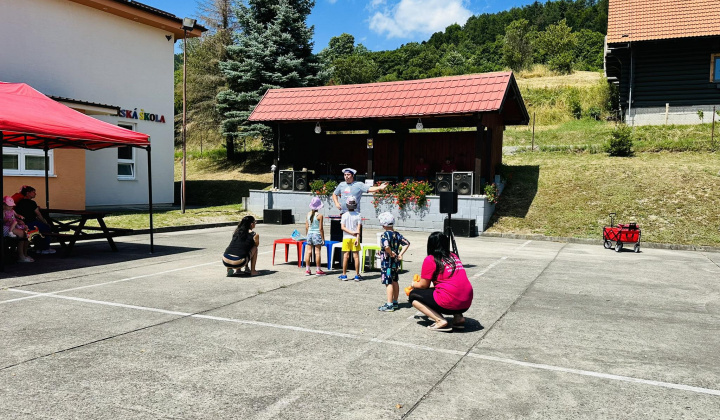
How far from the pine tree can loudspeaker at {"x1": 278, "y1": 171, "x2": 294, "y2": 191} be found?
9241 mm

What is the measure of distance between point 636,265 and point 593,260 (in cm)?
93

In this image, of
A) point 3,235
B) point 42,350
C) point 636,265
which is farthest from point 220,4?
point 42,350

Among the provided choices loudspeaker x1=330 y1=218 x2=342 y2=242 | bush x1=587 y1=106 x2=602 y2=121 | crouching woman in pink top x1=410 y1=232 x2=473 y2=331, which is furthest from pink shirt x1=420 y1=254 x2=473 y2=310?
bush x1=587 y1=106 x2=602 y2=121

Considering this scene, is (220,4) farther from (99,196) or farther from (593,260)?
(593,260)

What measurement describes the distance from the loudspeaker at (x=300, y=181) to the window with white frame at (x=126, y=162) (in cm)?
699

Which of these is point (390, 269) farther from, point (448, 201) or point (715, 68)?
point (715, 68)

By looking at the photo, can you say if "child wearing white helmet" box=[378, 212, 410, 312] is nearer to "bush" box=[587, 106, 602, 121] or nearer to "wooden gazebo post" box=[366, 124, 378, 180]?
"wooden gazebo post" box=[366, 124, 378, 180]

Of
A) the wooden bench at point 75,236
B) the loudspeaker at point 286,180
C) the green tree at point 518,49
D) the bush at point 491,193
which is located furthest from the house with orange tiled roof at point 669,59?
the green tree at point 518,49

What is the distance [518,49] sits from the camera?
68.1m

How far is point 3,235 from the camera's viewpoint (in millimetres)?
9711

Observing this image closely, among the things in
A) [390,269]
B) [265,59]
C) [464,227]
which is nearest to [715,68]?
[464,227]

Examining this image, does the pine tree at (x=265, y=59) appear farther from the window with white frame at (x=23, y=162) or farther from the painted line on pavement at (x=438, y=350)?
the painted line on pavement at (x=438, y=350)

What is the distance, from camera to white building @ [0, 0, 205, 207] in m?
18.1

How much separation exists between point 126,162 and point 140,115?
210cm
